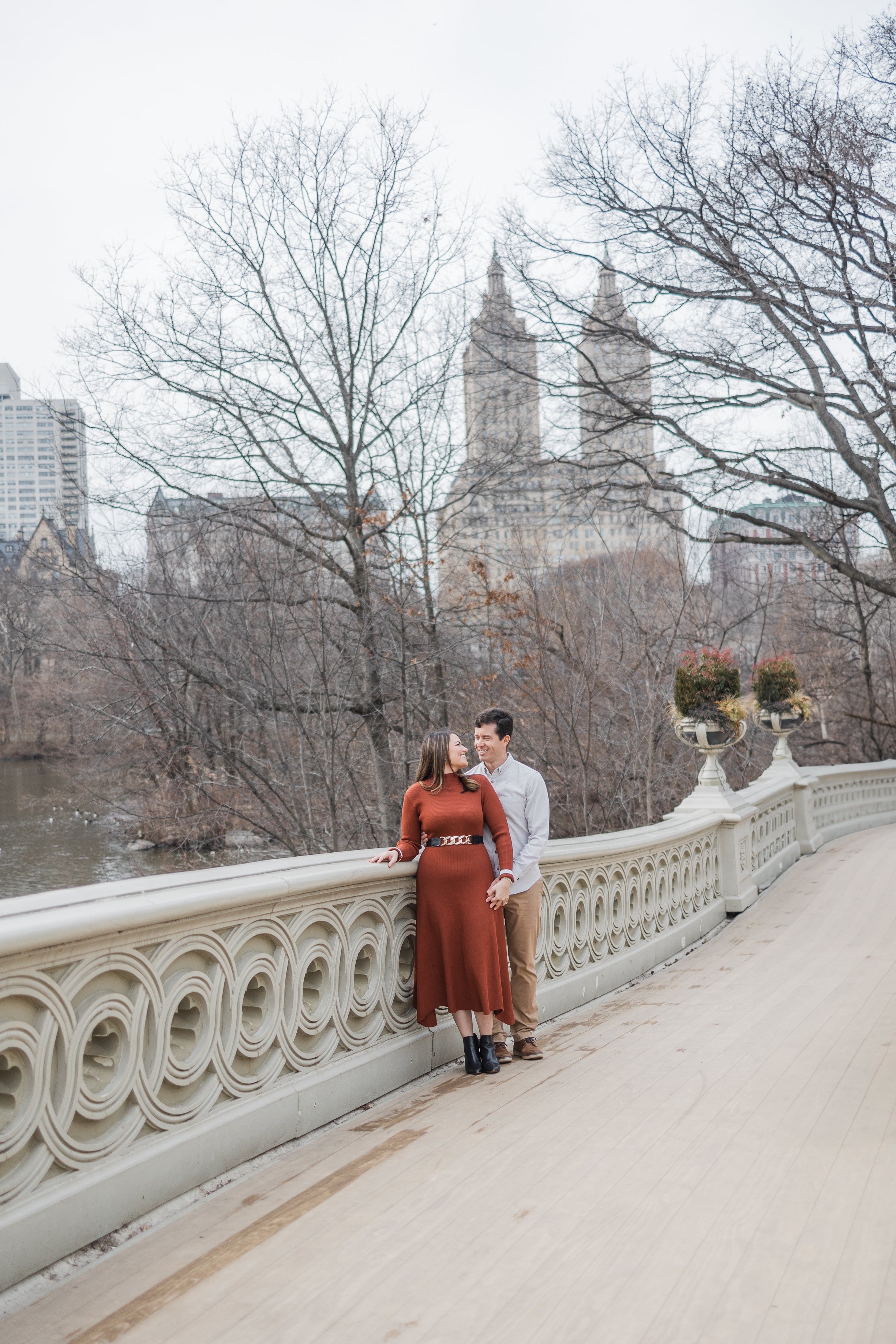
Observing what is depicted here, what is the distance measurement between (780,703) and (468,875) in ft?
42.8

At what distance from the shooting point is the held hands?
15.1ft

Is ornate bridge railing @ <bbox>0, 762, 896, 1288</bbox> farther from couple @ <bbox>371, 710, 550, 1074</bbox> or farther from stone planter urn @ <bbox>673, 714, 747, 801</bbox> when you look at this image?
stone planter urn @ <bbox>673, 714, 747, 801</bbox>

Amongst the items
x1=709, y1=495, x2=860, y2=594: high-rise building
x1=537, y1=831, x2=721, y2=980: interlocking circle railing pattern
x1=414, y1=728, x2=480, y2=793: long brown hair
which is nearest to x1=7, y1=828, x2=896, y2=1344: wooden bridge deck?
x1=537, y1=831, x2=721, y2=980: interlocking circle railing pattern

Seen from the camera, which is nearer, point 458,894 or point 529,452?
point 458,894

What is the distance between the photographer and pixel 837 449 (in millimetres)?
Answer: 16344

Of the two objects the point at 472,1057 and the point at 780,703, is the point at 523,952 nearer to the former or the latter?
the point at 472,1057

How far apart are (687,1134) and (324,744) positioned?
37.1 ft

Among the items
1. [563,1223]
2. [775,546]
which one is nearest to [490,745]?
[563,1223]

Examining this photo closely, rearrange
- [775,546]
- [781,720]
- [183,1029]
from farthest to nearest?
[775,546]
[781,720]
[183,1029]

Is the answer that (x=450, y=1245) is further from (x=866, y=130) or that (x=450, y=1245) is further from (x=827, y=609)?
(x=827, y=609)

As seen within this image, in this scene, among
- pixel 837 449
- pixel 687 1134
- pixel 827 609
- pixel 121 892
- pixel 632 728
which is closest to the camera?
pixel 121 892

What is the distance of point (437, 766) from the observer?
4.75 m

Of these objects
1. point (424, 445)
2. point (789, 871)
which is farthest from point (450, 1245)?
point (424, 445)

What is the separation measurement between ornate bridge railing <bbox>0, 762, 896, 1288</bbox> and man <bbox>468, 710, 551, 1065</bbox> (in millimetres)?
372
